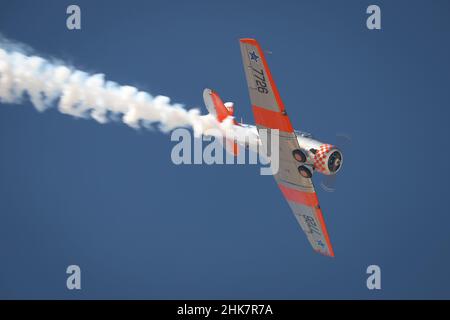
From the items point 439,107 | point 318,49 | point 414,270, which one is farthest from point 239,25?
point 414,270

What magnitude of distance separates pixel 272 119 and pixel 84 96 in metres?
5.65

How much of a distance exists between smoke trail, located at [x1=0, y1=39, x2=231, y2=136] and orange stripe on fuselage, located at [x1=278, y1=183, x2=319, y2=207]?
2352 mm

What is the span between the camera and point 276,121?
18.3 metres

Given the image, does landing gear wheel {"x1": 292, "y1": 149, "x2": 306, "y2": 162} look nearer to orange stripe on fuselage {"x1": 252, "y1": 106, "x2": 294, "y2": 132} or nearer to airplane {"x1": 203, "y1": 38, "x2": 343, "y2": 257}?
airplane {"x1": 203, "y1": 38, "x2": 343, "y2": 257}

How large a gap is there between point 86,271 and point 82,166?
208 inches

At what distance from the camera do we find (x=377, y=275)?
25.9 metres

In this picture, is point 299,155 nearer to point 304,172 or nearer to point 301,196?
point 304,172

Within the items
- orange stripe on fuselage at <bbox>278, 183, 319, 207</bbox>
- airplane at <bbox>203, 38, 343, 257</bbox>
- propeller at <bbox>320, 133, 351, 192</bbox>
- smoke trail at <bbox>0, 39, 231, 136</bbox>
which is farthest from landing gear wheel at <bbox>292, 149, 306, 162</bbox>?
smoke trail at <bbox>0, 39, 231, 136</bbox>

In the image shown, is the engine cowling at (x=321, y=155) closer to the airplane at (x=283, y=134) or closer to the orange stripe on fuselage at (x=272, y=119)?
the airplane at (x=283, y=134)

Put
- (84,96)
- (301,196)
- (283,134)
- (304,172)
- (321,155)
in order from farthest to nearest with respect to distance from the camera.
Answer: (84,96) < (301,196) < (304,172) < (283,134) < (321,155)

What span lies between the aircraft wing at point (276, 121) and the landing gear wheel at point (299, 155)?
0.30ft

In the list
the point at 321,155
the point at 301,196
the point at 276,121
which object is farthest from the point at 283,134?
the point at 301,196

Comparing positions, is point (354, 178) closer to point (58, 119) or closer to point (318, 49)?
point (58, 119)

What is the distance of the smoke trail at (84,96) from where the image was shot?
65.5 ft
